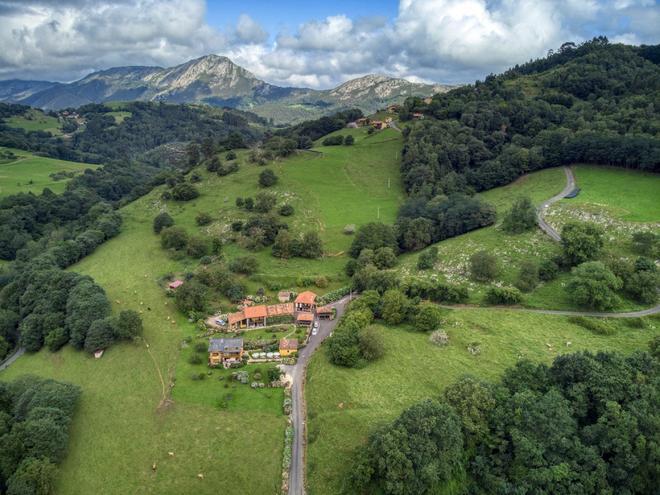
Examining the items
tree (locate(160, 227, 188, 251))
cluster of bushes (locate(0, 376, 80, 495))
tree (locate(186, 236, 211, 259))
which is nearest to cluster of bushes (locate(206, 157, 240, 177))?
tree (locate(160, 227, 188, 251))

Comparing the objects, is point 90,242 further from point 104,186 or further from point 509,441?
point 509,441

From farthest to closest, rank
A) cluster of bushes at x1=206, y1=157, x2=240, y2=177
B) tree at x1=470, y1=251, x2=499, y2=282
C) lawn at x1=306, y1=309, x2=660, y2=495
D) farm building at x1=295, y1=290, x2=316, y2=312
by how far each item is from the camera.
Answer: cluster of bushes at x1=206, y1=157, x2=240, y2=177 → farm building at x1=295, y1=290, x2=316, y2=312 → tree at x1=470, y1=251, x2=499, y2=282 → lawn at x1=306, y1=309, x2=660, y2=495

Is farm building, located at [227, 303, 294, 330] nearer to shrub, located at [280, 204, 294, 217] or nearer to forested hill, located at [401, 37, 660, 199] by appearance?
shrub, located at [280, 204, 294, 217]

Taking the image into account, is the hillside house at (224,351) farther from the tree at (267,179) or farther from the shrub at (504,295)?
the tree at (267,179)

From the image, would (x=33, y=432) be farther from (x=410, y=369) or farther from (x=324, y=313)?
(x=410, y=369)

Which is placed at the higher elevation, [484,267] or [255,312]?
[484,267]

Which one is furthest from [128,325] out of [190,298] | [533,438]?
[533,438]
